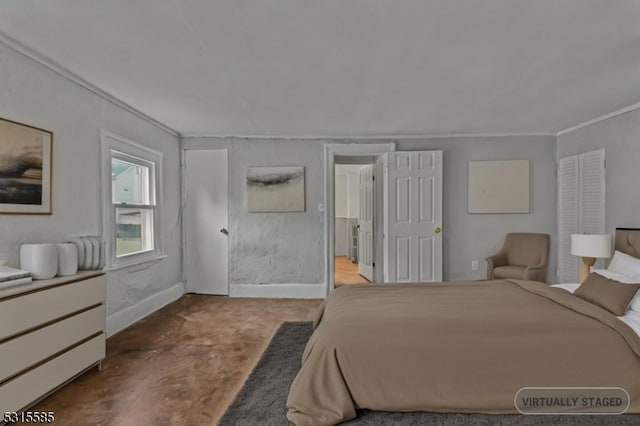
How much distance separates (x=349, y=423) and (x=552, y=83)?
3098 mm

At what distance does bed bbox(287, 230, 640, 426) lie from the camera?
1.79 metres

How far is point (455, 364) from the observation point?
1.82m

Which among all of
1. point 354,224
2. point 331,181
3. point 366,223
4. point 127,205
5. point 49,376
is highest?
point 331,181

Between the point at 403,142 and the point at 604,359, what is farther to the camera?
the point at 403,142

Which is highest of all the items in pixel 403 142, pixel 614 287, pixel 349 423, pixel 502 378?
pixel 403 142

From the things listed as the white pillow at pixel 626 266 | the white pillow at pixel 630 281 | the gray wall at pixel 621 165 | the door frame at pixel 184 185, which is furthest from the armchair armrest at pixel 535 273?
the door frame at pixel 184 185

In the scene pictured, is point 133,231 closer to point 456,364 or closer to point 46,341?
point 46,341

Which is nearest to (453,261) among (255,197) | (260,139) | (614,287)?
(614,287)

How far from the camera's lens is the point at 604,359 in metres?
1.79

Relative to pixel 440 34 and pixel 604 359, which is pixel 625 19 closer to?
pixel 440 34

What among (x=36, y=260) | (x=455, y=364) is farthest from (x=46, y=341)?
(x=455, y=364)

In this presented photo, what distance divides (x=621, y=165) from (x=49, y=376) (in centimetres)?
531

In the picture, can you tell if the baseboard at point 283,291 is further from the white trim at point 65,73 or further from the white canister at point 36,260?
the white canister at point 36,260

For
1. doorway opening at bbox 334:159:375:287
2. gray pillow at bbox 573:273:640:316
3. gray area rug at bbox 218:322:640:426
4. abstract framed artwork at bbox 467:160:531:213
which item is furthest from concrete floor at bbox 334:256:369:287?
gray pillow at bbox 573:273:640:316
